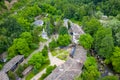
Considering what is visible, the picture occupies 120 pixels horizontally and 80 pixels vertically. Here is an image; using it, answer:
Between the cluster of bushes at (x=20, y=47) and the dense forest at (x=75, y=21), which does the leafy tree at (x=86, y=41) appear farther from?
the cluster of bushes at (x=20, y=47)

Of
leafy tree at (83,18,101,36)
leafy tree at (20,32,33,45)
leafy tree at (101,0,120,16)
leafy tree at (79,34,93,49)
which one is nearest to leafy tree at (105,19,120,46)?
leafy tree at (83,18,101,36)

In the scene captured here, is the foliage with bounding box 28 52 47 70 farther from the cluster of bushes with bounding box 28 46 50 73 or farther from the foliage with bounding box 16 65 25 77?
the foliage with bounding box 16 65 25 77

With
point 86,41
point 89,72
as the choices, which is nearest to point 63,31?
point 86,41

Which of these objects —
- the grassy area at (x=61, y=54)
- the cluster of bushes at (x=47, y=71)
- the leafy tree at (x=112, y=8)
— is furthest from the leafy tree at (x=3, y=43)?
the leafy tree at (x=112, y=8)

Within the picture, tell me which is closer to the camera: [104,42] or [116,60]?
[116,60]

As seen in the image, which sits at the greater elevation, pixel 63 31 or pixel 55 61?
pixel 63 31

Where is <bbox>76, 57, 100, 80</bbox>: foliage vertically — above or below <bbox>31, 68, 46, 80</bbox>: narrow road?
above

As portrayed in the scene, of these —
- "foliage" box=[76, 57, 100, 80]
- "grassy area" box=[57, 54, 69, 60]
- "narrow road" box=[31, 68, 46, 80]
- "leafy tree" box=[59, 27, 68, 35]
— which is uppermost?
"leafy tree" box=[59, 27, 68, 35]

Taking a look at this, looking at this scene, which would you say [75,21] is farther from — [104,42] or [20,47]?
[20,47]
